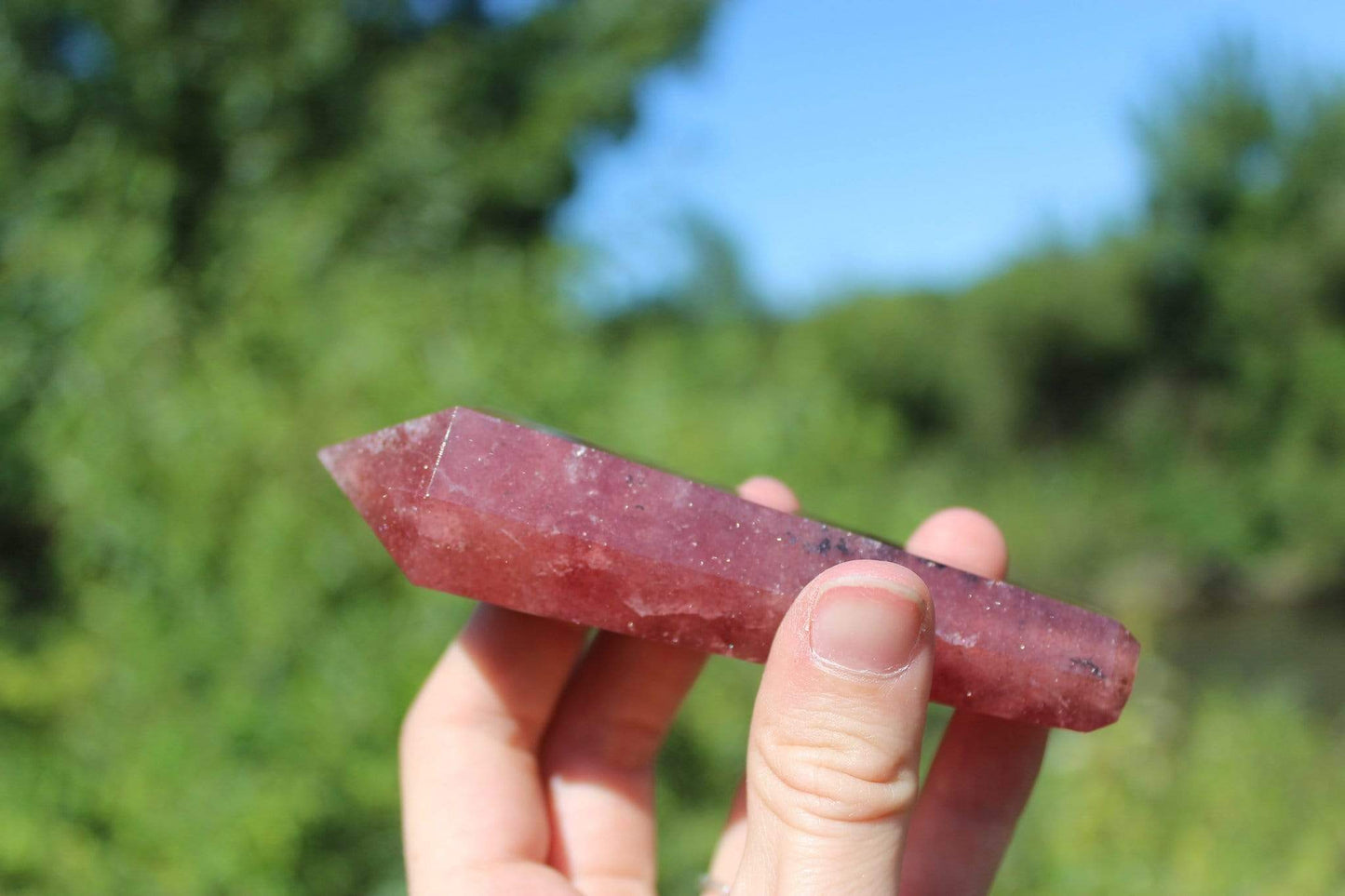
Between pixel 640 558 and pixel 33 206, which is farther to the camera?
pixel 33 206

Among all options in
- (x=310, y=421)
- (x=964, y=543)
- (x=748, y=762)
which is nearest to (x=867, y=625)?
(x=748, y=762)

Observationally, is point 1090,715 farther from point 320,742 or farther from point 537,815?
point 320,742

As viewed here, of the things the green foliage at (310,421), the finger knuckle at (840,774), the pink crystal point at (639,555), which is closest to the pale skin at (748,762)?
the finger knuckle at (840,774)

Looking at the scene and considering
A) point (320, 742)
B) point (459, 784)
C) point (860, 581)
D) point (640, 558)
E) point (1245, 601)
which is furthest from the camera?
point (1245, 601)

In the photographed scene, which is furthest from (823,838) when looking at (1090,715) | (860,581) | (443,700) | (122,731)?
(122,731)

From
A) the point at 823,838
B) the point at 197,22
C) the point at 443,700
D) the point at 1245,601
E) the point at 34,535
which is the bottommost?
the point at 823,838

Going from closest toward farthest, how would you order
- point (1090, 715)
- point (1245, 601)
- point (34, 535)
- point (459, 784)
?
point (1090, 715), point (459, 784), point (34, 535), point (1245, 601)

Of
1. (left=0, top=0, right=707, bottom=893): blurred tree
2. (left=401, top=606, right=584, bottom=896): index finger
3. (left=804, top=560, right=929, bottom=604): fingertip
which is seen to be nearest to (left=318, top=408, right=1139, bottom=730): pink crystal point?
(left=804, top=560, right=929, bottom=604): fingertip
